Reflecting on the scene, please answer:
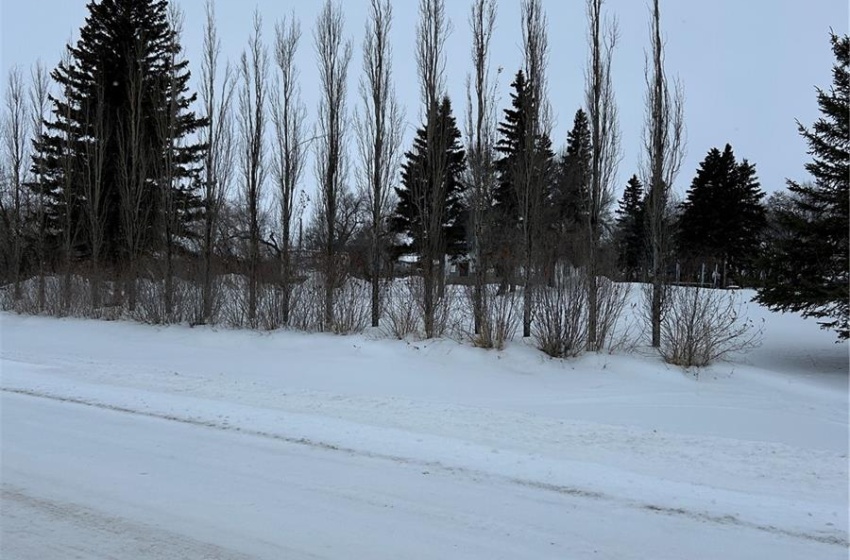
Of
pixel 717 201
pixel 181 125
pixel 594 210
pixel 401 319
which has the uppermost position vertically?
pixel 717 201

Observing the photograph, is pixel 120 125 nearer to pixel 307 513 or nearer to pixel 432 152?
pixel 432 152

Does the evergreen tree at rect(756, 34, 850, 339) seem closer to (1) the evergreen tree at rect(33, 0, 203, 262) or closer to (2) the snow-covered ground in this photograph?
(2) the snow-covered ground

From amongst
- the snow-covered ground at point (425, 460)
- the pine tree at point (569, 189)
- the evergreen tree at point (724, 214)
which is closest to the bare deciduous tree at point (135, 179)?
the snow-covered ground at point (425, 460)

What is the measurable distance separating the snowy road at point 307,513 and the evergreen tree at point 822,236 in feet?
33.0

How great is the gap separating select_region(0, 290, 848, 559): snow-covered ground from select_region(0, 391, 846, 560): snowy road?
2 centimetres

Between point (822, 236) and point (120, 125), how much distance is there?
22.9m

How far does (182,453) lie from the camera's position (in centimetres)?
598

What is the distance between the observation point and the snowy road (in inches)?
157

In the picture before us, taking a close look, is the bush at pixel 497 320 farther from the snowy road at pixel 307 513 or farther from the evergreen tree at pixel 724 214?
the evergreen tree at pixel 724 214

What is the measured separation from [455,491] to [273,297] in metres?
11.7

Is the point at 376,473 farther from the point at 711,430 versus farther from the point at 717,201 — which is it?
the point at 717,201

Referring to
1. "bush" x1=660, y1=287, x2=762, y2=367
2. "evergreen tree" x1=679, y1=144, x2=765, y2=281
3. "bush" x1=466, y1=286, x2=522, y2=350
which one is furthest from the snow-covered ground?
"evergreen tree" x1=679, y1=144, x2=765, y2=281

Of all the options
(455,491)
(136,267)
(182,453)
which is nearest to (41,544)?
(182,453)

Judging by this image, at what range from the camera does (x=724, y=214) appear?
4816 centimetres
